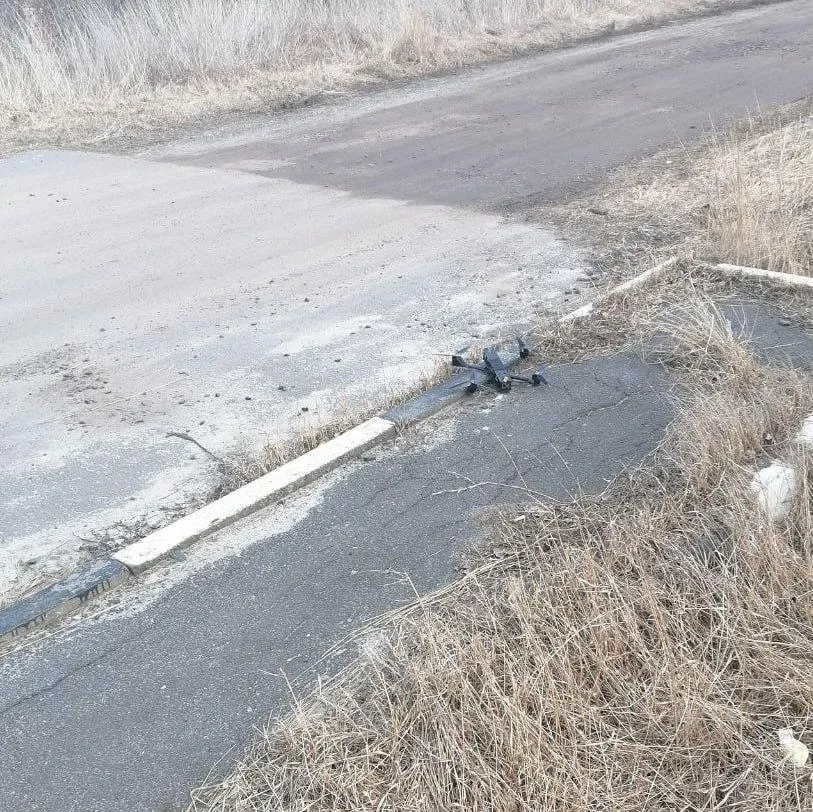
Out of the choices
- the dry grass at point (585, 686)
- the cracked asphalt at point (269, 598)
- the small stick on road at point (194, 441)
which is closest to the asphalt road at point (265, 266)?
the small stick on road at point (194, 441)

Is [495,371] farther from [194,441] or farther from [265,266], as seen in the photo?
[265,266]

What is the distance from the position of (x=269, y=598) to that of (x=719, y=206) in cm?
499

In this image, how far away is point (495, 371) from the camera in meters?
5.55

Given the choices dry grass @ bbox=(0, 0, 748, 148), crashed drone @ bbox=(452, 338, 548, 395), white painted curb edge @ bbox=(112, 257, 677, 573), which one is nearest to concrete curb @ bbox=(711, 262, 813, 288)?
crashed drone @ bbox=(452, 338, 548, 395)

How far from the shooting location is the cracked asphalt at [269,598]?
3.17m

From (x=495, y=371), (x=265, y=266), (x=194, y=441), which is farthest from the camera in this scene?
(x=265, y=266)

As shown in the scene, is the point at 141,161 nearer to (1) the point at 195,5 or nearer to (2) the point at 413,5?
(1) the point at 195,5

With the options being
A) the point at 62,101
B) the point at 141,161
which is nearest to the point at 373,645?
the point at 141,161

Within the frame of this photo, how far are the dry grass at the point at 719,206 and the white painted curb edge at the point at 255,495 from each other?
3238 mm

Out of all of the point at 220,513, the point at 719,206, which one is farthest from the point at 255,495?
the point at 719,206

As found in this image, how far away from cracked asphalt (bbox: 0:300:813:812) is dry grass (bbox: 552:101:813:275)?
1.66m

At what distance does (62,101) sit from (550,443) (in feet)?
37.1

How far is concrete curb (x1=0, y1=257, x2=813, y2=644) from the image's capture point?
3.88m

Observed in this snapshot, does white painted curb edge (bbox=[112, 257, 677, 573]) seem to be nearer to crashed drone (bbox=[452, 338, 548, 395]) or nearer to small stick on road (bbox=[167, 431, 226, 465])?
small stick on road (bbox=[167, 431, 226, 465])
